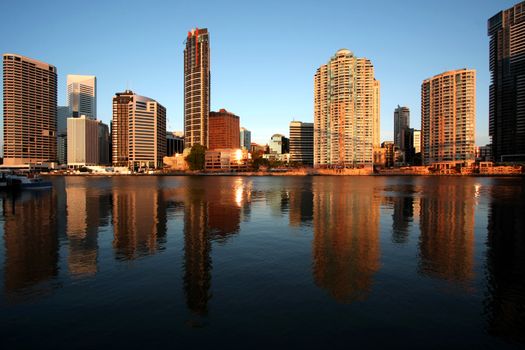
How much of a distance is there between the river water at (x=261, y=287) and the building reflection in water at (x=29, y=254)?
0.50ft

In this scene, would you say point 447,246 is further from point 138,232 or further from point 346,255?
point 138,232

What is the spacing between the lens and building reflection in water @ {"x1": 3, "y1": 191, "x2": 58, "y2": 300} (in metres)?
18.5

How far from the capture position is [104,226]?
37188 mm

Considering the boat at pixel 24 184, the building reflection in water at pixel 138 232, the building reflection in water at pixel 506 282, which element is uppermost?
the boat at pixel 24 184

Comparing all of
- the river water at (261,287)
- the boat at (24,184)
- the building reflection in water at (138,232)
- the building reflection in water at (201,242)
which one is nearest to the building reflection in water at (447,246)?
the river water at (261,287)

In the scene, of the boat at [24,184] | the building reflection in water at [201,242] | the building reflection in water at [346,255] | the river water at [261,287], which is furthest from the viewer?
the boat at [24,184]

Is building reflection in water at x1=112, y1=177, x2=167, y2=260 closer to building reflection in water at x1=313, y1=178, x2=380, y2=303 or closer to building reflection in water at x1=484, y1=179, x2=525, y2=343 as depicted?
building reflection in water at x1=313, y1=178, x2=380, y2=303

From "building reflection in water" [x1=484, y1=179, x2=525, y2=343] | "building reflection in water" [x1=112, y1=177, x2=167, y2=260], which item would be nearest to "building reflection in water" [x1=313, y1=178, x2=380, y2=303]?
"building reflection in water" [x1=484, y1=179, x2=525, y2=343]

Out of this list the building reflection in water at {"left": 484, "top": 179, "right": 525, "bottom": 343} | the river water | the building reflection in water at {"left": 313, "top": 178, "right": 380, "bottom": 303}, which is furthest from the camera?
the building reflection in water at {"left": 313, "top": 178, "right": 380, "bottom": 303}

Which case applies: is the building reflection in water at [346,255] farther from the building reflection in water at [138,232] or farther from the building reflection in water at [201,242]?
the building reflection in water at [138,232]

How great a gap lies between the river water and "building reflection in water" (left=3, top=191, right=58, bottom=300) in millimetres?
154

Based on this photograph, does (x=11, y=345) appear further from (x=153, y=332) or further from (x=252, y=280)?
(x=252, y=280)

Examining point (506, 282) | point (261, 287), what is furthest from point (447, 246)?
point (261, 287)

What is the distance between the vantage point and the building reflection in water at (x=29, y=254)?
18473mm
